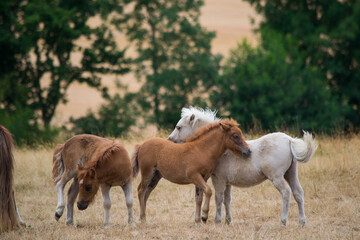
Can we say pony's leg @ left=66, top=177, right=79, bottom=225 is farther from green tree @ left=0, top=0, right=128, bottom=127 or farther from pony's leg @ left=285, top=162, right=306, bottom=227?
green tree @ left=0, top=0, right=128, bottom=127

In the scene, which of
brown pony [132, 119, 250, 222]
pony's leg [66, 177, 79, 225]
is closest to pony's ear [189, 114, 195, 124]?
brown pony [132, 119, 250, 222]

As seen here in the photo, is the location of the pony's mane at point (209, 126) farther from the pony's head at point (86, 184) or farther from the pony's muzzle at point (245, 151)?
the pony's head at point (86, 184)

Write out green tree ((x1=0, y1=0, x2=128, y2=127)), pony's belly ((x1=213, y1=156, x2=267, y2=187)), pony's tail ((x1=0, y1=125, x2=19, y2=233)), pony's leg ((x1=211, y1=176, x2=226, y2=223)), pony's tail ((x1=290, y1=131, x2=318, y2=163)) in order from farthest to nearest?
green tree ((x1=0, y1=0, x2=128, y2=127))
pony's leg ((x1=211, y1=176, x2=226, y2=223))
pony's belly ((x1=213, y1=156, x2=267, y2=187))
pony's tail ((x1=290, y1=131, x2=318, y2=163))
pony's tail ((x1=0, y1=125, x2=19, y2=233))

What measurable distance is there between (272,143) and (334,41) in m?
26.0

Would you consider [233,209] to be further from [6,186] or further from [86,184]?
[6,186]

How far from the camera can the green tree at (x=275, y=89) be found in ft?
90.1

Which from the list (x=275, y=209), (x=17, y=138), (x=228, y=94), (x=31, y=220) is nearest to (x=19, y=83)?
(x=17, y=138)

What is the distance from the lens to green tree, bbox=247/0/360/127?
30.4 meters

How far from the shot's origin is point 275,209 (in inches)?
356

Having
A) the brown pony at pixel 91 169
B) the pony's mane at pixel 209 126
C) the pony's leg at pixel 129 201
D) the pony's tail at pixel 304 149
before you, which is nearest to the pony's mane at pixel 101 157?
the brown pony at pixel 91 169

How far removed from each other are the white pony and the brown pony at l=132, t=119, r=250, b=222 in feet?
0.76

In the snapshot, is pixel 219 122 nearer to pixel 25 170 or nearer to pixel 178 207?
pixel 178 207

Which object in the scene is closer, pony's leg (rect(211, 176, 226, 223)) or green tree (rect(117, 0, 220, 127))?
pony's leg (rect(211, 176, 226, 223))

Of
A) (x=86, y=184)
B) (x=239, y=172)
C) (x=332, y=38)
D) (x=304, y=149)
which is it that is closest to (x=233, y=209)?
(x=239, y=172)
